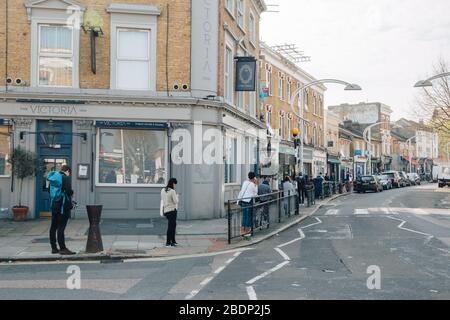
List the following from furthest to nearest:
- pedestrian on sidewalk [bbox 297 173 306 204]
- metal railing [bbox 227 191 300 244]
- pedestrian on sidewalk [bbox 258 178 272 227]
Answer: pedestrian on sidewalk [bbox 297 173 306 204]
pedestrian on sidewalk [bbox 258 178 272 227]
metal railing [bbox 227 191 300 244]

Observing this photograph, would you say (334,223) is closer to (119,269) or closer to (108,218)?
(108,218)

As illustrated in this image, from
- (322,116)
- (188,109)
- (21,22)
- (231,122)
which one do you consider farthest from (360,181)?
(21,22)

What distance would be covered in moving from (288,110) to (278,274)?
116ft

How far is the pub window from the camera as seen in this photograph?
1914 centimetres

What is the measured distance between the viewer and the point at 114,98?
18.6 metres

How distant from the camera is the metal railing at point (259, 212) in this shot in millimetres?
14204

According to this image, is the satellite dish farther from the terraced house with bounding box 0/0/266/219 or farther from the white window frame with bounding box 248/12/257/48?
the white window frame with bounding box 248/12/257/48

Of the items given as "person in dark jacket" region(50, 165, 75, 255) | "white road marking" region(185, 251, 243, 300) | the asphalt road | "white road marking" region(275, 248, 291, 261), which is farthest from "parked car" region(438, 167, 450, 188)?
"person in dark jacket" region(50, 165, 75, 255)

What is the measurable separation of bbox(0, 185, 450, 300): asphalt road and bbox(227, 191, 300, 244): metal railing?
1.01 m

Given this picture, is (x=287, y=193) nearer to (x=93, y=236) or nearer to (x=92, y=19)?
(x=92, y=19)

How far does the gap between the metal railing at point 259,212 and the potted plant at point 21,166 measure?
280 inches

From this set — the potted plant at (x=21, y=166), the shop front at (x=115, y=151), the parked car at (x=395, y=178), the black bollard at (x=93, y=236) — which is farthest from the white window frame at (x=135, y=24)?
the parked car at (x=395, y=178)

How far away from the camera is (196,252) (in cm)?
1263

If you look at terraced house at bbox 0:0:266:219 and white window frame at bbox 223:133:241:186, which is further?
white window frame at bbox 223:133:241:186
